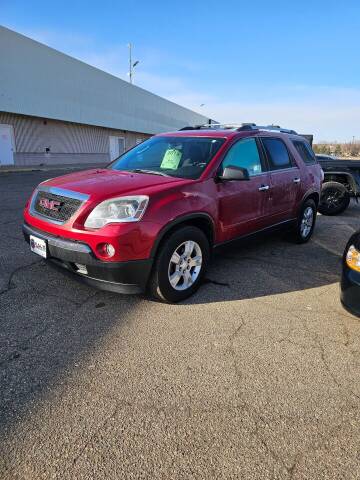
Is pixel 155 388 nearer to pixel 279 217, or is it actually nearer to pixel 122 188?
pixel 122 188

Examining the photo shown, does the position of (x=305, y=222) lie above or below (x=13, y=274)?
above

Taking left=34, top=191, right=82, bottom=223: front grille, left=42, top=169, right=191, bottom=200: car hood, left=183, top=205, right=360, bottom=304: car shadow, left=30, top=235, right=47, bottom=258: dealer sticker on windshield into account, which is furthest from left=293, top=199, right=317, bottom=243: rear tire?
left=30, top=235, right=47, bottom=258: dealer sticker on windshield

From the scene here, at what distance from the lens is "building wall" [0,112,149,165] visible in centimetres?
2202

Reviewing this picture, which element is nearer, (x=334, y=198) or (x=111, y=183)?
(x=111, y=183)

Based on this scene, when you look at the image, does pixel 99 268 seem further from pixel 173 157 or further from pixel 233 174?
pixel 173 157

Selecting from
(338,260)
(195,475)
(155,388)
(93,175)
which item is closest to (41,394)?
(155,388)

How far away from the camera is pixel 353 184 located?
8906mm

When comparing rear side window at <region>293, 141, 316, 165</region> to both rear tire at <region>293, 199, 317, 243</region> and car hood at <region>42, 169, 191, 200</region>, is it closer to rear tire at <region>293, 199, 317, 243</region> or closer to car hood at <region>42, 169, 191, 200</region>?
rear tire at <region>293, 199, 317, 243</region>

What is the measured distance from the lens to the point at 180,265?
3.55 m

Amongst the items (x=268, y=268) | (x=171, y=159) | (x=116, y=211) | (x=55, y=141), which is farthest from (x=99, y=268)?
(x=55, y=141)

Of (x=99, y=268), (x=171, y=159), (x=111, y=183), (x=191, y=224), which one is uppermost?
(x=171, y=159)

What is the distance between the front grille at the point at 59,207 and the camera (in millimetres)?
3211

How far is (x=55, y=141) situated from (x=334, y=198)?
21568 millimetres

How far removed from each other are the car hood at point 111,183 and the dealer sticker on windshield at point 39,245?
22.5 inches
